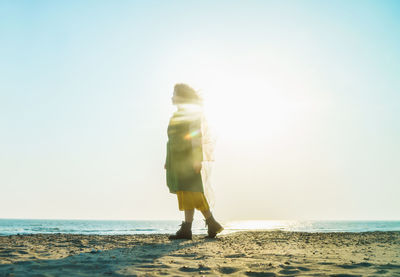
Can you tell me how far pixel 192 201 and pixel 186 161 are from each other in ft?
2.72

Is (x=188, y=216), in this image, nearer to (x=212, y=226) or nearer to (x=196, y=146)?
(x=212, y=226)

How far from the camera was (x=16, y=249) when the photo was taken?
433cm

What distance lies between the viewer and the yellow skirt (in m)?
6.57

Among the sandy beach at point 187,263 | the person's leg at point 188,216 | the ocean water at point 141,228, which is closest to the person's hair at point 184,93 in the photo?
the person's leg at point 188,216

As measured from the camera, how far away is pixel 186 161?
22.2 ft

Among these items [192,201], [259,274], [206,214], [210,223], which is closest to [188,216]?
[192,201]

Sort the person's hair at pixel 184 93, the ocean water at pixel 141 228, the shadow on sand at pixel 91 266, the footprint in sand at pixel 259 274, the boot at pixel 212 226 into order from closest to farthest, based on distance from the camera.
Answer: the shadow on sand at pixel 91 266
the footprint in sand at pixel 259 274
the boot at pixel 212 226
the person's hair at pixel 184 93
the ocean water at pixel 141 228

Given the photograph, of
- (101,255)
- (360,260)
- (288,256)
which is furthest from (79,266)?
(360,260)

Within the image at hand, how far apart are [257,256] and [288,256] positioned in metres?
0.40

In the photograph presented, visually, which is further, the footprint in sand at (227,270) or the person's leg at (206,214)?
the person's leg at (206,214)

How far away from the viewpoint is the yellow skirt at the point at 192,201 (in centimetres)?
657

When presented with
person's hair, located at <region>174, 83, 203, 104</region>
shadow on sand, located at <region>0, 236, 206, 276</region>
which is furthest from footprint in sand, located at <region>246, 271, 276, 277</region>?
person's hair, located at <region>174, 83, 203, 104</region>

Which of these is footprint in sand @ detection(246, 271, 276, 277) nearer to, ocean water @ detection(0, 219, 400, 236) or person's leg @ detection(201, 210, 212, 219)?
person's leg @ detection(201, 210, 212, 219)

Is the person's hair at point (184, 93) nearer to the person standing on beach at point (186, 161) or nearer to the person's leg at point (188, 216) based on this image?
the person standing on beach at point (186, 161)
